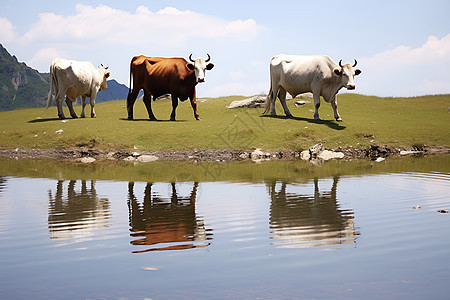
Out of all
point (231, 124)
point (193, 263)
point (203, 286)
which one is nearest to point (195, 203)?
point (193, 263)

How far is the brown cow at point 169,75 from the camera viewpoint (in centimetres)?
3142

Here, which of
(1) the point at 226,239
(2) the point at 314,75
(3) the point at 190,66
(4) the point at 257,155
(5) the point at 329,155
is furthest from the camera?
(2) the point at 314,75

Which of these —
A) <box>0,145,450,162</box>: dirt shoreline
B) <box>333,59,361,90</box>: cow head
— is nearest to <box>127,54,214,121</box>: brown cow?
<box>0,145,450,162</box>: dirt shoreline

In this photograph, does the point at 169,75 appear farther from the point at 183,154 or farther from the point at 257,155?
the point at 257,155

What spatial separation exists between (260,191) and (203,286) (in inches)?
341

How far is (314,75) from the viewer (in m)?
31.7

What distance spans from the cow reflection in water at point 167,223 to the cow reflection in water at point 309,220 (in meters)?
1.42

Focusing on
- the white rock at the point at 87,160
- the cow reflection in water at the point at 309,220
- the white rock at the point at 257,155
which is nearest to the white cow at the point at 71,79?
the white rock at the point at 87,160

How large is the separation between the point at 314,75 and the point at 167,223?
2342 centimetres

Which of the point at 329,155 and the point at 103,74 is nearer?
the point at 329,155

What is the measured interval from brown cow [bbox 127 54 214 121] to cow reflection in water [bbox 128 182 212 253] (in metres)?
18.2

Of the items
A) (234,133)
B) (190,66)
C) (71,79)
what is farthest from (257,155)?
(71,79)

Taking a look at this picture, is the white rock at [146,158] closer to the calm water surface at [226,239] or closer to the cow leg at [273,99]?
the calm water surface at [226,239]

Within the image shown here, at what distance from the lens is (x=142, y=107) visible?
44.0 m
